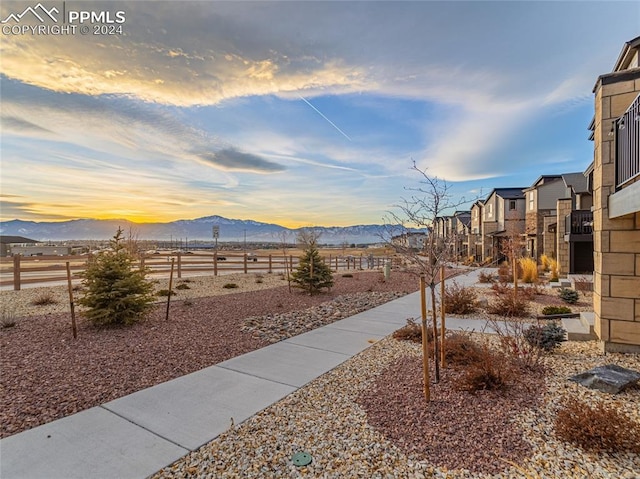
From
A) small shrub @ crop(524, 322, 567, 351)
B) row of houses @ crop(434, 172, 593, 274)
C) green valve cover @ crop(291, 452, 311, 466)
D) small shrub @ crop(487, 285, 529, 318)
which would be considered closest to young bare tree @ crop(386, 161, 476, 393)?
row of houses @ crop(434, 172, 593, 274)

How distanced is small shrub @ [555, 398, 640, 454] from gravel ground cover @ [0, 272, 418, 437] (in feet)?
14.4

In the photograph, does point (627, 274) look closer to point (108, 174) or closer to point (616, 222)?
point (616, 222)

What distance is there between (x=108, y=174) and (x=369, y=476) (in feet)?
44.3

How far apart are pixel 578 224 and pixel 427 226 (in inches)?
606

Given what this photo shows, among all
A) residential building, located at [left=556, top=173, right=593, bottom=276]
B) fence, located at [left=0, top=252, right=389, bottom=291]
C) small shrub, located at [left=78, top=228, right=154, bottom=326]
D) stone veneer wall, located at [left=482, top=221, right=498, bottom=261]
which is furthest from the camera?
stone veneer wall, located at [left=482, top=221, right=498, bottom=261]

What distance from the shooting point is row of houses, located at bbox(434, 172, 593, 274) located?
1529cm

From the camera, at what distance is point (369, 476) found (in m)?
2.50

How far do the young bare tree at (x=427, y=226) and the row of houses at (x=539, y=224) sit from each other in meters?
0.16

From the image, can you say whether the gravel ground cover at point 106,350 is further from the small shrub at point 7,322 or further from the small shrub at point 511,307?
the small shrub at point 511,307

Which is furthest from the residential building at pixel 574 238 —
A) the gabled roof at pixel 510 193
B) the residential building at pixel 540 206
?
the gabled roof at pixel 510 193

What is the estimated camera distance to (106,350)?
17.7ft

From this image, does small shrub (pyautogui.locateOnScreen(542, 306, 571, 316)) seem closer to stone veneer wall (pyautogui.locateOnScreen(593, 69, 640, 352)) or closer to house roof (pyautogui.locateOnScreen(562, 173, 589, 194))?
stone veneer wall (pyautogui.locateOnScreen(593, 69, 640, 352))

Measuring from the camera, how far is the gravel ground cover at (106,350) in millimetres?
3805

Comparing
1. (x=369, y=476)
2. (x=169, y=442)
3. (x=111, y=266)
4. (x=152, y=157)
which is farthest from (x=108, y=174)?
(x=369, y=476)
